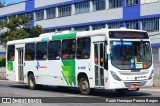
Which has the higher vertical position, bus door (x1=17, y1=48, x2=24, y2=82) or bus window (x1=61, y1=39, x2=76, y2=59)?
bus window (x1=61, y1=39, x2=76, y2=59)

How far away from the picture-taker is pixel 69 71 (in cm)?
2175

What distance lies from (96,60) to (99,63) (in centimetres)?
31

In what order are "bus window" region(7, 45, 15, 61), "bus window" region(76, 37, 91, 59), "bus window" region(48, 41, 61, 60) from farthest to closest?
"bus window" region(7, 45, 15, 61) → "bus window" region(48, 41, 61, 60) → "bus window" region(76, 37, 91, 59)

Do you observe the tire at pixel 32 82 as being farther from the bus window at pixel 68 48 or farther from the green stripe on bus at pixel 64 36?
the bus window at pixel 68 48

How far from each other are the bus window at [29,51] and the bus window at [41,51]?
58cm

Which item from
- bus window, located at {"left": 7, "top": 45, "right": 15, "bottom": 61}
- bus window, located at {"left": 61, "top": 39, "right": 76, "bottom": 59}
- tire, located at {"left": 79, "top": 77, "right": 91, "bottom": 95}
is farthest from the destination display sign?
bus window, located at {"left": 7, "top": 45, "right": 15, "bottom": 61}

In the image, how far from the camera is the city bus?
1881 cm

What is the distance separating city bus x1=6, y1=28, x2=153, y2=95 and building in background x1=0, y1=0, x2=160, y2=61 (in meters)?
30.1

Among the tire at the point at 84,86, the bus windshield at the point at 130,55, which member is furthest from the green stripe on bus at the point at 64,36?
the bus windshield at the point at 130,55

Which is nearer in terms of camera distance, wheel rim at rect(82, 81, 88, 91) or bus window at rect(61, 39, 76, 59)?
wheel rim at rect(82, 81, 88, 91)

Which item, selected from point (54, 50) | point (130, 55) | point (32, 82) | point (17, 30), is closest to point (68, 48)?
point (54, 50)

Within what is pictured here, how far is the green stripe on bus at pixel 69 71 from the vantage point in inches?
843

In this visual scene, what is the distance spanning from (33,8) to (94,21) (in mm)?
19229

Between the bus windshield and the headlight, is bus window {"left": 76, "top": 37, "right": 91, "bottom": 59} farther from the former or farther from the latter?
the headlight
